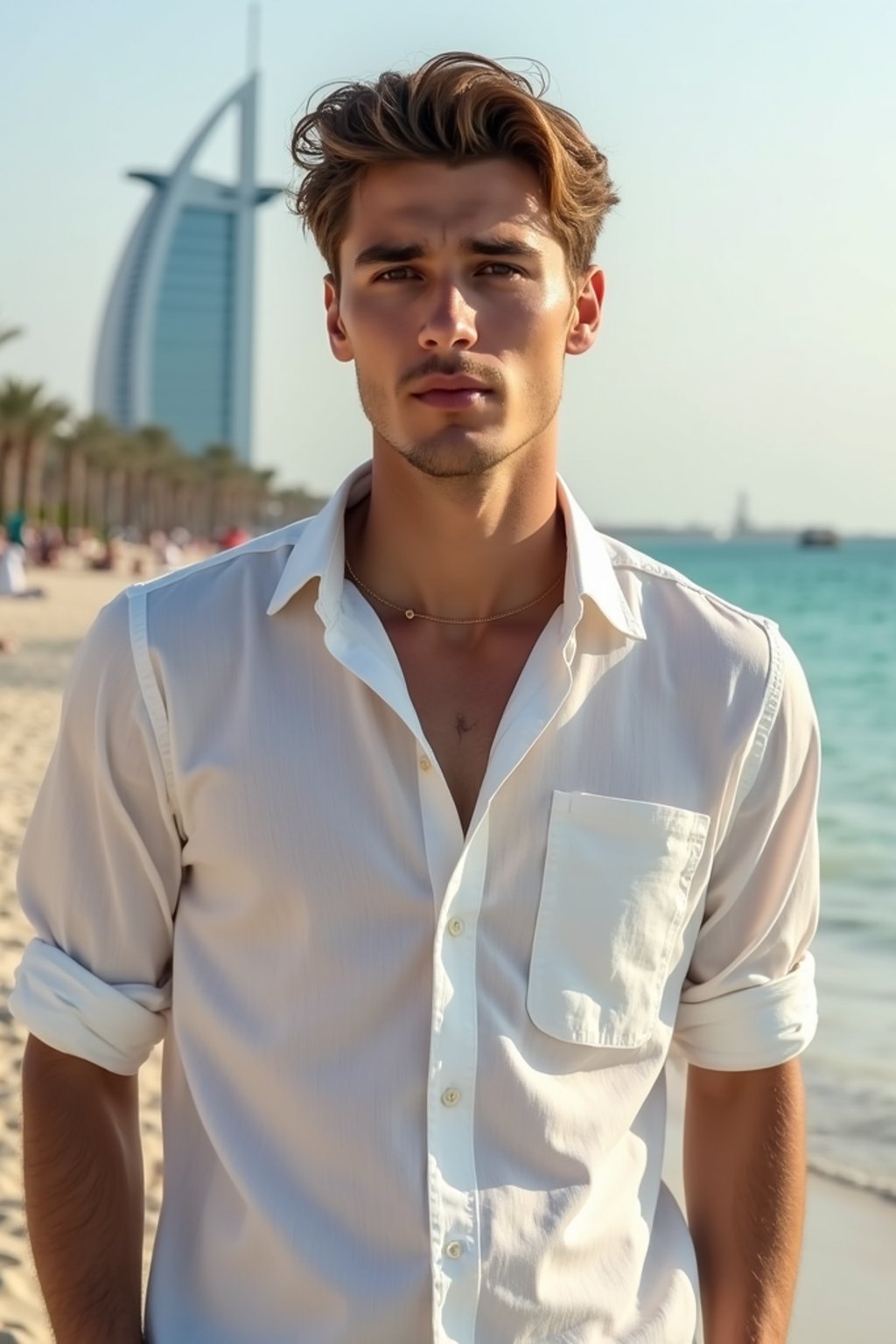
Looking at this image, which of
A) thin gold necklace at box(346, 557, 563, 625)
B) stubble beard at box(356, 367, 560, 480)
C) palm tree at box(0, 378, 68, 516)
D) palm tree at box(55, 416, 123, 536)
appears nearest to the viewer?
stubble beard at box(356, 367, 560, 480)

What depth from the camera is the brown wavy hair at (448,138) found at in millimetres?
1839

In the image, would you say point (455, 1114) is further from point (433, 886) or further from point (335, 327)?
point (335, 327)

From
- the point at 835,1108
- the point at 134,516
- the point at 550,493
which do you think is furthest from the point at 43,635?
the point at 134,516

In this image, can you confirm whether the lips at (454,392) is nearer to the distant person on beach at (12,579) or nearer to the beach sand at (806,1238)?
the beach sand at (806,1238)

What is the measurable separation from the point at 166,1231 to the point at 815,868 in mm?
799

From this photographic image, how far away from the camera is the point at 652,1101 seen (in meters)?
1.83

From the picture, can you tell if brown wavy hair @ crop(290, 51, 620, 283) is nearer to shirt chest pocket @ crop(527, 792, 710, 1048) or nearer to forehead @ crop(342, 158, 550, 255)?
forehead @ crop(342, 158, 550, 255)

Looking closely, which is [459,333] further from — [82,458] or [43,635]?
[82,458]

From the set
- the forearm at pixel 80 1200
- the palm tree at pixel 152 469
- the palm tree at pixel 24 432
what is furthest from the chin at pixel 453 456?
the palm tree at pixel 152 469

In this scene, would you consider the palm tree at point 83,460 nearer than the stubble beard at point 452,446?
No

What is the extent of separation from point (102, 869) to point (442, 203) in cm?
80

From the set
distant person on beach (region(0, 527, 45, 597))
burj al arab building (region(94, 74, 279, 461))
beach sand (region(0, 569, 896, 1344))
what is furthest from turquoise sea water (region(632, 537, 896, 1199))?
burj al arab building (region(94, 74, 279, 461))

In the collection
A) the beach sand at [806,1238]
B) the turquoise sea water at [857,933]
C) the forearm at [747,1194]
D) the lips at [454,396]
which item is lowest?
the turquoise sea water at [857,933]

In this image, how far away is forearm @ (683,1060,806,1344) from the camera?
184 centimetres
